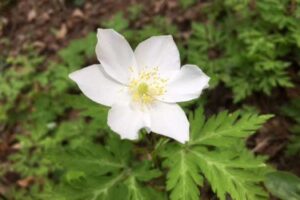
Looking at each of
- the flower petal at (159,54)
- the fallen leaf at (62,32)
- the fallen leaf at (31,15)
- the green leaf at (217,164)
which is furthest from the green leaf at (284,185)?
the fallen leaf at (31,15)

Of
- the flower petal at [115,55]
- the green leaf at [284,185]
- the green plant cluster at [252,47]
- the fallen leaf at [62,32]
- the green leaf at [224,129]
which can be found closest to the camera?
the flower petal at [115,55]

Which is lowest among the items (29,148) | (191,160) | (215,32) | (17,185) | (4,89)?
(17,185)

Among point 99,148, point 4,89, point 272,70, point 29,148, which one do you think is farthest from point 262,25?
point 4,89

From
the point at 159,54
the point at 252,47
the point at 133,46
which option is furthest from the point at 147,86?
the point at 133,46

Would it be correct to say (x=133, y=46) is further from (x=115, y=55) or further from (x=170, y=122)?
(x=170, y=122)

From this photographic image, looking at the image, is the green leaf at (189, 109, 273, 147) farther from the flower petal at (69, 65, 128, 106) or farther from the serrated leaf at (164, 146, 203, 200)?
the flower petal at (69, 65, 128, 106)

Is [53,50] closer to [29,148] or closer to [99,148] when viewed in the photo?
[29,148]

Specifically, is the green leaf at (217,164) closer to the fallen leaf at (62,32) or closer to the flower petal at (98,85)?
the flower petal at (98,85)
